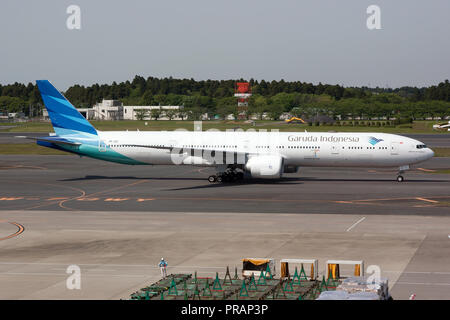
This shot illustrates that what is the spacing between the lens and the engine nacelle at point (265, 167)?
58.2 m

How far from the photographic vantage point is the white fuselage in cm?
6044

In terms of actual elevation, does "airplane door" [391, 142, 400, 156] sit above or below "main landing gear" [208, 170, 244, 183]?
above

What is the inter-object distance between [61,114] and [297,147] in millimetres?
25067

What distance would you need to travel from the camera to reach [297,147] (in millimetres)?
60969

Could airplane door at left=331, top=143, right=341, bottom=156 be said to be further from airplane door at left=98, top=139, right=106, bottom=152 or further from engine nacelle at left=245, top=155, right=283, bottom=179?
airplane door at left=98, top=139, right=106, bottom=152

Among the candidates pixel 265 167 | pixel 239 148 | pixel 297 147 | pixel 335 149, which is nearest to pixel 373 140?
pixel 335 149

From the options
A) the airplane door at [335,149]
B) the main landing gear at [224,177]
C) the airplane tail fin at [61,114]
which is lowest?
the main landing gear at [224,177]

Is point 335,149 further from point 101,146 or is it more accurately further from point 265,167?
point 101,146

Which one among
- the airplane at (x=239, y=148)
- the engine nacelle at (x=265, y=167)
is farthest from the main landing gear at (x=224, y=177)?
the engine nacelle at (x=265, y=167)

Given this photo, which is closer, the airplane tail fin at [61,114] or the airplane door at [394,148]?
the airplane door at [394,148]

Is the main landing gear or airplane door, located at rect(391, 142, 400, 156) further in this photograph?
the main landing gear

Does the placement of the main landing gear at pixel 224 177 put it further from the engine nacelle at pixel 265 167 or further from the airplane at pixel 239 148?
the engine nacelle at pixel 265 167

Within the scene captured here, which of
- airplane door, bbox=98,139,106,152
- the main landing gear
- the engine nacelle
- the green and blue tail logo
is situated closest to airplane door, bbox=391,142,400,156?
the green and blue tail logo
